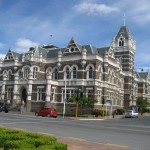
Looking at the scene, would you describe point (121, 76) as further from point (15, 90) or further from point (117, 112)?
point (15, 90)

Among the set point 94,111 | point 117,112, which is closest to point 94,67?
point 94,111

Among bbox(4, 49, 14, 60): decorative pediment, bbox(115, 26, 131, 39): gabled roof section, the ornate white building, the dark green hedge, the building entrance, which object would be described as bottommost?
the dark green hedge

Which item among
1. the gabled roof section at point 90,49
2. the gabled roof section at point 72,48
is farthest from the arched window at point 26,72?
the gabled roof section at point 90,49

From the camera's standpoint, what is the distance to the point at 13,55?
64.8m

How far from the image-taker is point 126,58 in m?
69.5

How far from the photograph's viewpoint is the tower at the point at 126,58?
2741 inches

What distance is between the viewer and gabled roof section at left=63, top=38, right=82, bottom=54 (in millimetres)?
56125

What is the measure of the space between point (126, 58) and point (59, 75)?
1975cm

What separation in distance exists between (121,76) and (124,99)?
20.5 ft

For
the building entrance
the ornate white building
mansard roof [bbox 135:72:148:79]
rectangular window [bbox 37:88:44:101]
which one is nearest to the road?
the ornate white building

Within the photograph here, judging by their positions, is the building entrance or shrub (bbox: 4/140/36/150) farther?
the building entrance

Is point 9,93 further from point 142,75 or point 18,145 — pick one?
point 18,145

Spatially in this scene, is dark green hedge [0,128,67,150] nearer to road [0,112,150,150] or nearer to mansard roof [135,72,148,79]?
road [0,112,150,150]

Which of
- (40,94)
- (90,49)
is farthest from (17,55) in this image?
(90,49)
